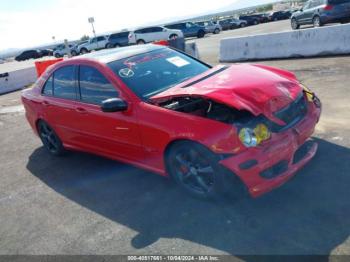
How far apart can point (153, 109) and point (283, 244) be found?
1944 mm

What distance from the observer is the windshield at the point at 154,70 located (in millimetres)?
4516

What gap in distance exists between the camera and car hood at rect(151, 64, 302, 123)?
12.2 feet

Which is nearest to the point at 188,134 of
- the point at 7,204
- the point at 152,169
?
the point at 152,169

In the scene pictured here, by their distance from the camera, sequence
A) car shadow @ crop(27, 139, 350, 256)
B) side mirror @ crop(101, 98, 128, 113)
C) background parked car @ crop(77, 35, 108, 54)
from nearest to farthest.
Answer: car shadow @ crop(27, 139, 350, 256), side mirror @ crop(101, 98, 128, 113), background parked car @ crop(77, 35, 108, 54)

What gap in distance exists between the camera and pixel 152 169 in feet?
14.5

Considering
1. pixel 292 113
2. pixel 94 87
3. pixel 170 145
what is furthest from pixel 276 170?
pixel 94 87

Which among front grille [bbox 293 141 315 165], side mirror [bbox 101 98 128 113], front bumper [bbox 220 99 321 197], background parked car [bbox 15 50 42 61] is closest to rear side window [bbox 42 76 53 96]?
side mirror [bbox 101 98 128 113]

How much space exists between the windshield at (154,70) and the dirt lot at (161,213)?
3.92 feet

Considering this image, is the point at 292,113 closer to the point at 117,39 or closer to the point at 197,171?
the point at 197,171

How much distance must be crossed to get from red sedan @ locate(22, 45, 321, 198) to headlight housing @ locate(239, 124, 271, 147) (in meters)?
0.01

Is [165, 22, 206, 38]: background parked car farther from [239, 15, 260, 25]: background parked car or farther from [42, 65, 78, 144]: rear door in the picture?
[42, 65, 78, 144]: rear door

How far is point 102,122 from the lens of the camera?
4.75 meters

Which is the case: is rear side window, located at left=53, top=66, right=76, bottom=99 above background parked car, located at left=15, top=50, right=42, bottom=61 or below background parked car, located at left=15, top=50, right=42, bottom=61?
above

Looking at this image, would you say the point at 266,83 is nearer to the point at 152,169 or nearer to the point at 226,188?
the point at 226,188
